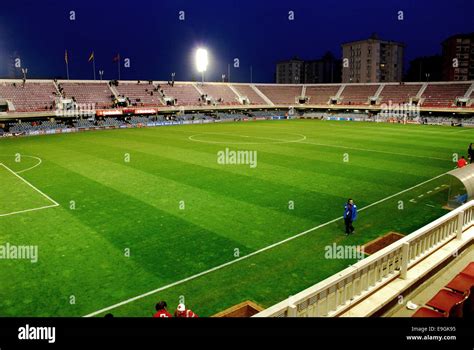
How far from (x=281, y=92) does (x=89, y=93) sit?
4780cm

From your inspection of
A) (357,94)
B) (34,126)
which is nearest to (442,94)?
(357,94)

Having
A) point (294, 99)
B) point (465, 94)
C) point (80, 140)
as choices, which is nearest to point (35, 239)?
point (80, 140)

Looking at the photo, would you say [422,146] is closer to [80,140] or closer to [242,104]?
[80,140]

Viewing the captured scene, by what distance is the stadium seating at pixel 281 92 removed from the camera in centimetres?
9375

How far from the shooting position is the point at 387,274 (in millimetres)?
9430

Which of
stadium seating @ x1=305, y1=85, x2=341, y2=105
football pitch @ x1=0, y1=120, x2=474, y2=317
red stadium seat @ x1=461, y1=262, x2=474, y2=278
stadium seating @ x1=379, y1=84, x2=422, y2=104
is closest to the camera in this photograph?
red stadium seat @ x1=461, y1=262, x2=474, y2=278

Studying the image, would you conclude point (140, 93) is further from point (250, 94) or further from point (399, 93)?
point (399, 93)

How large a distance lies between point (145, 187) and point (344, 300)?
15.3 meters

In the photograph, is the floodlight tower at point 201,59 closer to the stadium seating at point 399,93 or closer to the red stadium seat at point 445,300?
the stadium seating at point 399,93

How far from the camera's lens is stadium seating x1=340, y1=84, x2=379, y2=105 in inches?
3300

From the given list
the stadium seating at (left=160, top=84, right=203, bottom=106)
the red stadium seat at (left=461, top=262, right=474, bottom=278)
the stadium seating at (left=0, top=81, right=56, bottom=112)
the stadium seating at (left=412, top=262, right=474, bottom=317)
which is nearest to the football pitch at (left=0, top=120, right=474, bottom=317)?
the red stadium seat at (left=461, top=262, right=474, bottom=278)

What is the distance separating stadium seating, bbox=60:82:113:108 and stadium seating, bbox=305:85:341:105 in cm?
4655

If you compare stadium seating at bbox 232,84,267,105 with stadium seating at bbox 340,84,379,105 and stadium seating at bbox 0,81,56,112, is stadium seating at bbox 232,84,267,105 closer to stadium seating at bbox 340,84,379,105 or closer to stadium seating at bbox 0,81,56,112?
stadium seating at bbox 340,84,379,105

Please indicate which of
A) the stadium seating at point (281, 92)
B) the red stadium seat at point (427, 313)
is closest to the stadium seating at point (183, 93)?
the stadium seating at point (281, 92)
